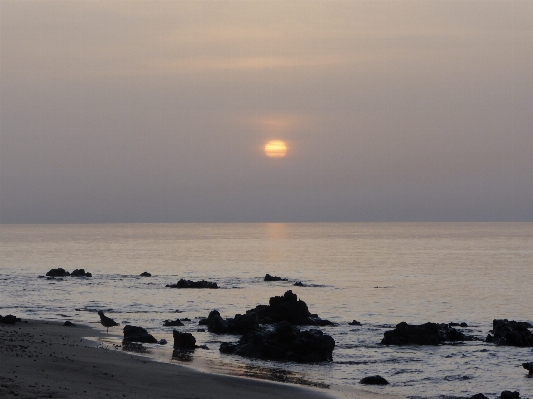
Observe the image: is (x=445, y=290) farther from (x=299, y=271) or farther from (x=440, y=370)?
(x=440, y=370)

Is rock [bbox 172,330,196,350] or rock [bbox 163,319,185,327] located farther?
rock [bbox 163,319,185,327]

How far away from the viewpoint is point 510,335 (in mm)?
41812

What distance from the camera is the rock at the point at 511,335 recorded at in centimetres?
4162

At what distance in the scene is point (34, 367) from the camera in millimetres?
25531

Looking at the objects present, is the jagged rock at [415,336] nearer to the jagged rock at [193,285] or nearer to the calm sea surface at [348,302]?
the calm sea surface at [348,302]

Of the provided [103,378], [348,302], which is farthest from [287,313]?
[103,378]

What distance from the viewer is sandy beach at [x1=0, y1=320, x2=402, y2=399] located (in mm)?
22578

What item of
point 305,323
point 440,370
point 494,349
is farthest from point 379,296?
point 440,370

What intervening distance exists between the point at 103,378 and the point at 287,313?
26.6 metres

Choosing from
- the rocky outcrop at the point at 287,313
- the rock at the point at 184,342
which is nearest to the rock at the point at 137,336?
the rock at the point at 184,342

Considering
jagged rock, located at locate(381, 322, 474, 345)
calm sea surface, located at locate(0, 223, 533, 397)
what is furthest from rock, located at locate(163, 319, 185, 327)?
jagged rock, located at locate(381, 322, 474, 345)

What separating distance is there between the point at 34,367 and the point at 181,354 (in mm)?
11426

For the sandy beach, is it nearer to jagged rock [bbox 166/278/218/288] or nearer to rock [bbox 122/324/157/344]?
rock [bbox 122/324/157/344]

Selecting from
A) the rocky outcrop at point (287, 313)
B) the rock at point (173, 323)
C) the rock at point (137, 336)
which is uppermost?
the rocky outcrop at point (287, 313)
